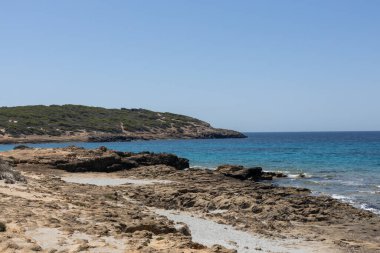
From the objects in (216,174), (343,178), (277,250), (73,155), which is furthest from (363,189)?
(73,155)

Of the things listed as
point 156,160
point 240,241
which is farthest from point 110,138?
point 240,241

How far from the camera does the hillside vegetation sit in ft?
394

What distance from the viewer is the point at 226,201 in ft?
77.3

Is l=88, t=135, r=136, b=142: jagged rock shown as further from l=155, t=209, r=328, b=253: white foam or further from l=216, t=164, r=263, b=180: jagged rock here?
l=155, t=209, r=328, b=253: white foam

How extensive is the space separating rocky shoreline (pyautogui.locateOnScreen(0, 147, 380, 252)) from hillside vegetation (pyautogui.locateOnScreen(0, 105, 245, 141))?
264 feet

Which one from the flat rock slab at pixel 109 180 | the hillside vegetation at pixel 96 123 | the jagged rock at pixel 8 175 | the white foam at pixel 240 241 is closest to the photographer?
the white foam at pixel 240 241

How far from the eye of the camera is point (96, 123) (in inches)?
5536

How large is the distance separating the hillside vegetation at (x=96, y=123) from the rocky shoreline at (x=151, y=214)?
8052 cm

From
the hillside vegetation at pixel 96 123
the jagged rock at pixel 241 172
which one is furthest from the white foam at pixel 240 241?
the hillside vegetation at pixel 96 123

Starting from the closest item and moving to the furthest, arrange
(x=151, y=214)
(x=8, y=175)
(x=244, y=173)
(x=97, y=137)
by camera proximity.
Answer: (x=151, y=214) → (x=8, y=175) → (x=244, y=173) → (x=97, y=137)

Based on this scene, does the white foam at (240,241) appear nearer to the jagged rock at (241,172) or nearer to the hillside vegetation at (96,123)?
the jagged rock at (241,172)

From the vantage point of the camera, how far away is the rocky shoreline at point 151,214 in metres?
12.0

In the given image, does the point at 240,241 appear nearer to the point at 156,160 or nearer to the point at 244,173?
the point at 244,173

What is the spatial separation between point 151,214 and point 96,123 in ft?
407
